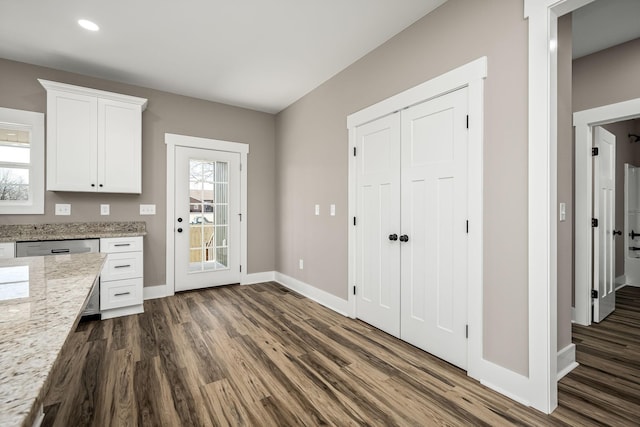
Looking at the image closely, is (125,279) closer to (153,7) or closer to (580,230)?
(153,7)

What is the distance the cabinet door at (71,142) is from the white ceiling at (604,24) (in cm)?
480

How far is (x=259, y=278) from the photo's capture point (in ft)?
15.6

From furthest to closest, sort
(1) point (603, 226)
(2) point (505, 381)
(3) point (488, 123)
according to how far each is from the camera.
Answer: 1. (1) point (603, 226)
2. (3) point (488, 123)
3. (2) point (505, 381)

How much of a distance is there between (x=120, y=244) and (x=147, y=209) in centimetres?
70

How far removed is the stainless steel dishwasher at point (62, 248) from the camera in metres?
2.91

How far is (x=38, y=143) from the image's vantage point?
3.29 meters

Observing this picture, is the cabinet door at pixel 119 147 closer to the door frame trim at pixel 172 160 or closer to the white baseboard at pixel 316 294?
the door frame trim at pixel 172 160

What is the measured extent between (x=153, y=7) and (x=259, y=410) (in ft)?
9.94

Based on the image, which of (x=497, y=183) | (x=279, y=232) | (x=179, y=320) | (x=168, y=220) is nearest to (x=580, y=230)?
(x=497, y=183)

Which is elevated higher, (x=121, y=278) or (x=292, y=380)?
(x=121, y=278)

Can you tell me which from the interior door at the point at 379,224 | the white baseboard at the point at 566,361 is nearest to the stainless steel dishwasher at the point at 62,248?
the interior door at the point at 379,224

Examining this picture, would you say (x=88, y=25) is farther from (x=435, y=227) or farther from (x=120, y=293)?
(x=435, y=227)

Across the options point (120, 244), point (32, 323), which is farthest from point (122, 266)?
point (32, 323)

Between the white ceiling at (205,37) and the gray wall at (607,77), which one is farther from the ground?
the white ceiling at (205,37)
